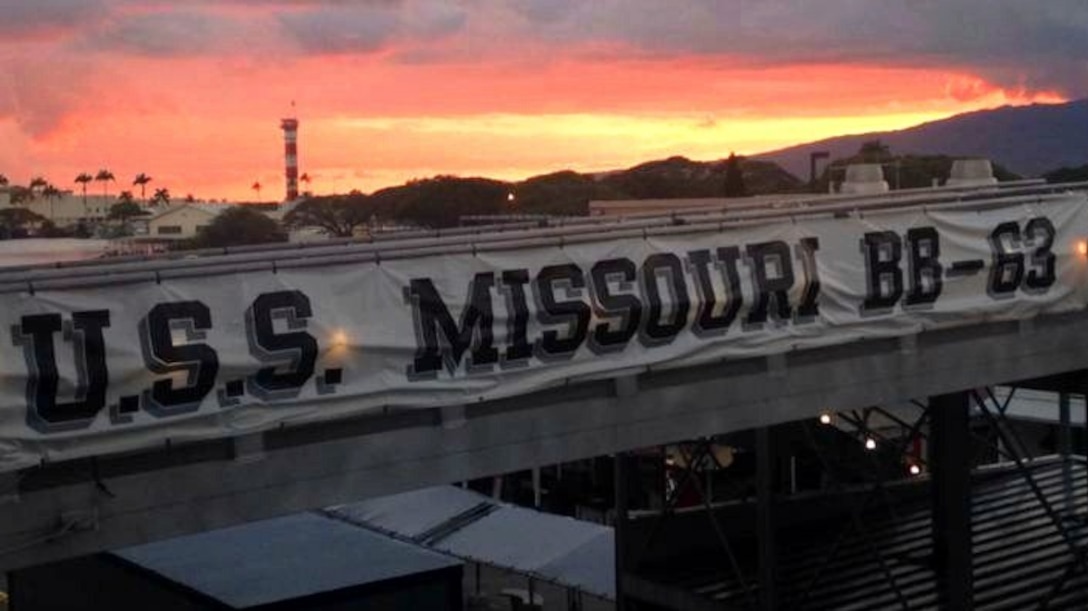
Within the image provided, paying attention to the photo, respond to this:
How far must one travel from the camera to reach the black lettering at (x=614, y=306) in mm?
11961

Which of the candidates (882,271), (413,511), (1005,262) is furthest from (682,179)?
(882,271)

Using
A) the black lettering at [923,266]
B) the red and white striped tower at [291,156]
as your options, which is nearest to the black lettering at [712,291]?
the black lettering at [923,266]

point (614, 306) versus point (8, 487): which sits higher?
point (614, 306)

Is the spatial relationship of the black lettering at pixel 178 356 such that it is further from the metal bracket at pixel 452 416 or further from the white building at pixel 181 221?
the white building at pixel 181 221

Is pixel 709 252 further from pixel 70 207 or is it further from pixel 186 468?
pixel 70 207

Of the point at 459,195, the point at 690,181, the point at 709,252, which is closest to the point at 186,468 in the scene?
the point at 709,252

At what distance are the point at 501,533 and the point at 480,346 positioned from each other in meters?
14.3

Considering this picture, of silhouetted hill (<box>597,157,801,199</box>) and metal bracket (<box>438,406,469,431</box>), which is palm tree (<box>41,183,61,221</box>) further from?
metal bracket (<box>438,406,469,431</box>)

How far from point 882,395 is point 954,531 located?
3015 mm

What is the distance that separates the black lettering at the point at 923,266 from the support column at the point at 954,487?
2.18m

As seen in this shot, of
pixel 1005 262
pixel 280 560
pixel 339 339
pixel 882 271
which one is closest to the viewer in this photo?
pixel 339 339

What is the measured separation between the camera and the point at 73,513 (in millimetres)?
9320

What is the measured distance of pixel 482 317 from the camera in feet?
37.3

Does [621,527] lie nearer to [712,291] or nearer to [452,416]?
[712,291]
